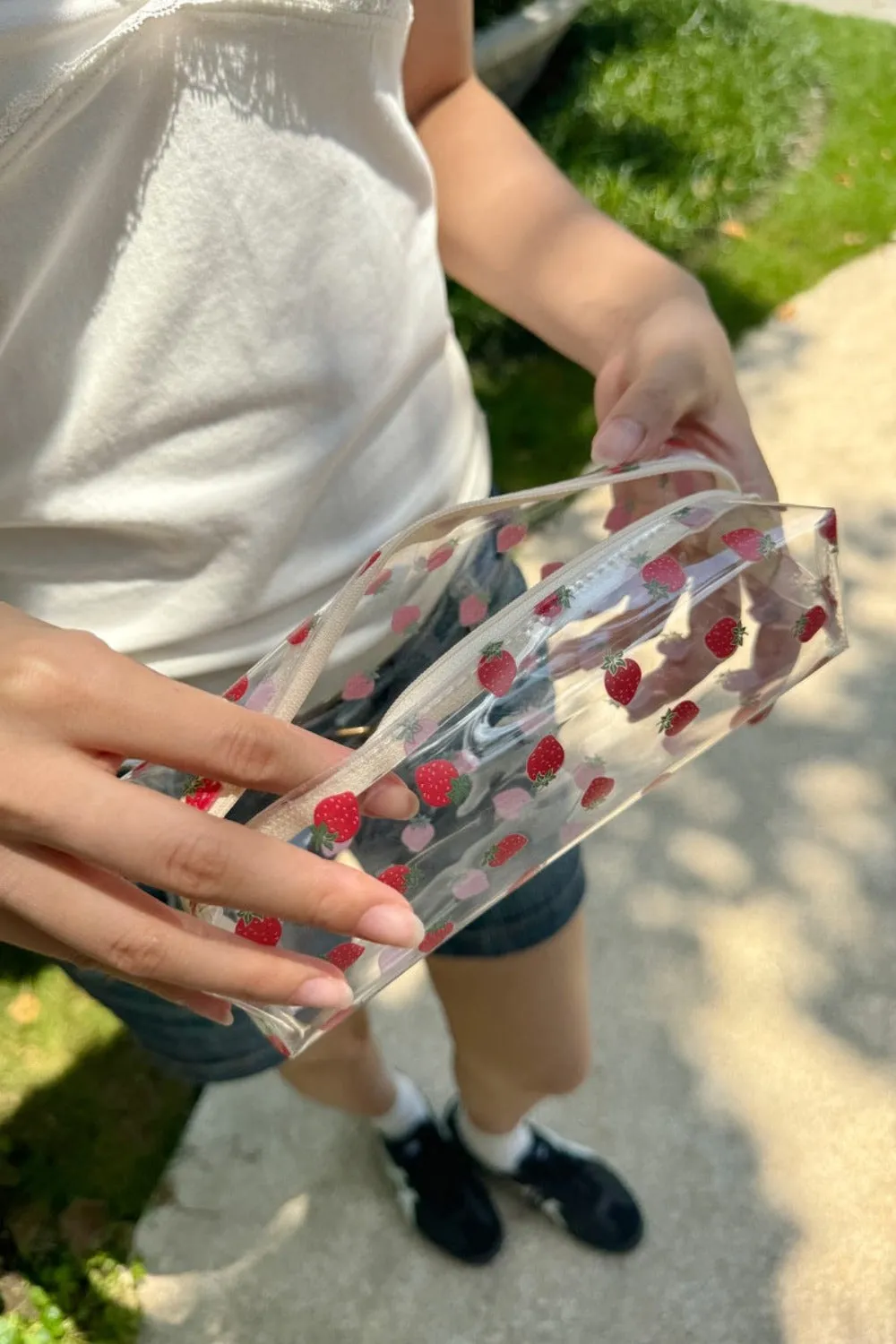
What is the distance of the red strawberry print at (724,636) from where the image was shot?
69cm

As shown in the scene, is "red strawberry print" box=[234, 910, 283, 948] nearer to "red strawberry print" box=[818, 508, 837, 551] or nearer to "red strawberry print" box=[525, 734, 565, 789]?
"red strawberry print" box=[525, 734, 565, 789]

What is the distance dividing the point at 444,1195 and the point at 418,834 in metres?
0.89

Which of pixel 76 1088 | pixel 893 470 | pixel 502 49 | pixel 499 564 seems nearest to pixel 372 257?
pixel 499 564

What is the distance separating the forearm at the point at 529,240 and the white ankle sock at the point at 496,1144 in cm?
95

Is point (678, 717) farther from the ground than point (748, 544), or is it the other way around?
point (748, 544)

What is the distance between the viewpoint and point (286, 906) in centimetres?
47

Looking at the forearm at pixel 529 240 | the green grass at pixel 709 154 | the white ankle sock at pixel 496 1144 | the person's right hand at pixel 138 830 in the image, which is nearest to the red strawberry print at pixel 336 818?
the person's right hand at pixel 138 830

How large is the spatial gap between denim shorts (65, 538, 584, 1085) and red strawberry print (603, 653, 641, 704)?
0.13 metres

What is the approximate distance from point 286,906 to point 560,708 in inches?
10.8

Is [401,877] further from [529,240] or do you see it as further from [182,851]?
[529,240]

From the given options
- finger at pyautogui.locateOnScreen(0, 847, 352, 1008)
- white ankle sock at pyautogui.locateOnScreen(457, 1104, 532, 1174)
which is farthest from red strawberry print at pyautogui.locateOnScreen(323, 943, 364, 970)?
white ankle sock at pyautogui.locateOnScreen(457, 1104, 532, 1174)

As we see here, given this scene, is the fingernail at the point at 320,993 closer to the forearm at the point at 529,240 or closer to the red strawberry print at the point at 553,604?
the red strawberry print at the point at 553,604

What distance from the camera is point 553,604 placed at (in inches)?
24.6

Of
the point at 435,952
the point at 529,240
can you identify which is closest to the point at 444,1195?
the point at 435,952
